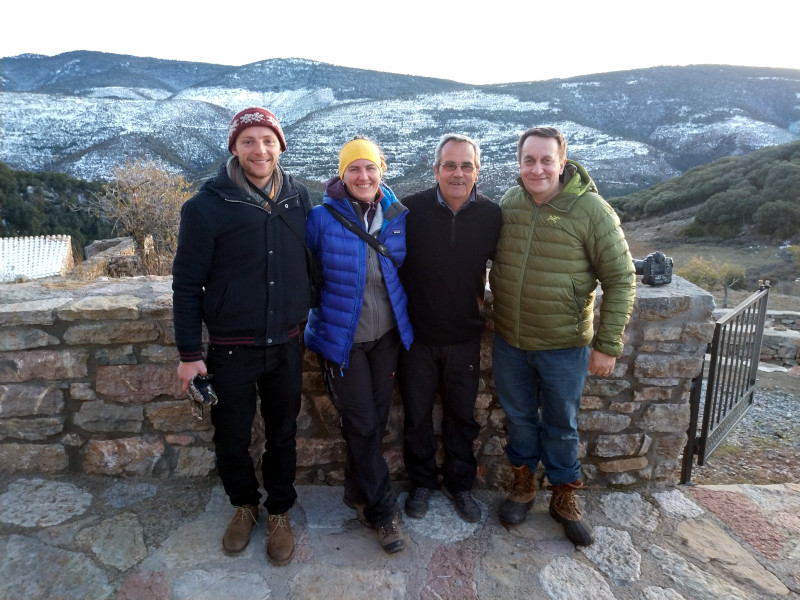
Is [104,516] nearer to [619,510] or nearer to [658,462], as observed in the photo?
[619,510]

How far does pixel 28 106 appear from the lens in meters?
41.3

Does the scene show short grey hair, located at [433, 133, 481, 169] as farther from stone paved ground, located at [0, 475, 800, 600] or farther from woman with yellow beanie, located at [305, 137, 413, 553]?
stone paved ground, located at [0, 475, 800, 600]

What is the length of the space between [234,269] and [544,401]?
1.31 metres

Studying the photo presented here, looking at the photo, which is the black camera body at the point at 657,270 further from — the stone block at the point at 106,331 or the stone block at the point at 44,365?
the stone block at the point at 44,365

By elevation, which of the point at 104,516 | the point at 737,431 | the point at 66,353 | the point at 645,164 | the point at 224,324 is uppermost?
the point at 645,164

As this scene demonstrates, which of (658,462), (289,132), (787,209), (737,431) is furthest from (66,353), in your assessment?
(289,132)

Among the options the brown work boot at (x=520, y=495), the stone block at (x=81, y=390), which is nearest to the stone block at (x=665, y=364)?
the brown work boot at (x=520, y=495)

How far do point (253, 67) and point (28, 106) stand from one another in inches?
1120

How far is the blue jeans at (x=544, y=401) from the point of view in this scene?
1.99 meters

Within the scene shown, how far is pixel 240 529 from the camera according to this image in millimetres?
1980

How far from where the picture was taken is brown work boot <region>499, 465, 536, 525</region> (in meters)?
2.18

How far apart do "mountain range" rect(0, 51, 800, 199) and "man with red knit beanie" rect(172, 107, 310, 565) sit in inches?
796

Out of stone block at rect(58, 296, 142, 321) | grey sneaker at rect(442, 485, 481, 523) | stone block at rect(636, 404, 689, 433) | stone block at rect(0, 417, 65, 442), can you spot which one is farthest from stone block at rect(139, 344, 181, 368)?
stone block at rect(636, 404, 689, 433)

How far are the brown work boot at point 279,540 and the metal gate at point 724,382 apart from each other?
190 cm
